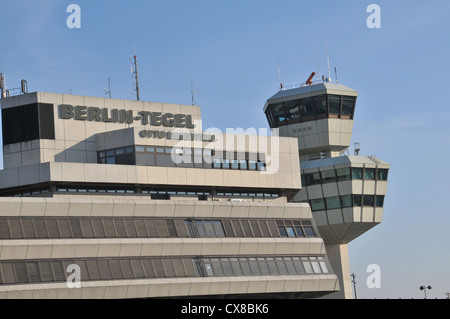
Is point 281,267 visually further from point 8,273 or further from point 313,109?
point 313,109

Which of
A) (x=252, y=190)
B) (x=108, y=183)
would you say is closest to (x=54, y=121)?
(x=108, y=183)

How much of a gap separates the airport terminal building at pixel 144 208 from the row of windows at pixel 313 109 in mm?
25895

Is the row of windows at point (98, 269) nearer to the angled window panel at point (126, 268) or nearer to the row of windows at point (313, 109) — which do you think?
the angled window panel at point (126, 268)

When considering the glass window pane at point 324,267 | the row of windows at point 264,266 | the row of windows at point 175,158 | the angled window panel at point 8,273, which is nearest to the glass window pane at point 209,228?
the row of windows at point 264,266

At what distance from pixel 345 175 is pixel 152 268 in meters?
41.7

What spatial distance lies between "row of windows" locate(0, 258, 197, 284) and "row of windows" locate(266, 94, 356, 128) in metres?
43.5

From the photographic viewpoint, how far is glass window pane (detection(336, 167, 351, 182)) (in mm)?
102250

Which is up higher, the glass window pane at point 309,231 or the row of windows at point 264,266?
the glass window pane at point 309,231

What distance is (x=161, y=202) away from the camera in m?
70.1

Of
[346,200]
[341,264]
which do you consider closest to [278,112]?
[346,200]

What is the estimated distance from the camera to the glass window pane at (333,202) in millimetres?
102750

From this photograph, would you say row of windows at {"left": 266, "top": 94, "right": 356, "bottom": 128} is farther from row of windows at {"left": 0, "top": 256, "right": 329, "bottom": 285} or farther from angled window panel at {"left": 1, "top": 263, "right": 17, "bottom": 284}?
angled window panel at {"left": 1, "top": 263, "right": 17, "bottom": 284}
